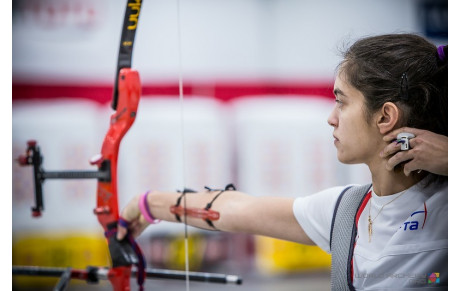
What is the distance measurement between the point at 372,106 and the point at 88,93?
2.64 feet

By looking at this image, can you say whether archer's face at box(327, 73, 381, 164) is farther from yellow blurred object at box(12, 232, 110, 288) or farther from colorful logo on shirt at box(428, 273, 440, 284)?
yellow blurred object at box(12, 232, 110, 288)

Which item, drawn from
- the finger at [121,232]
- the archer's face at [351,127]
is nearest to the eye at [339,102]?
the archer's face at [351,127]

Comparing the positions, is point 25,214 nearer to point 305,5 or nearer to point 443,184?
point 305,5

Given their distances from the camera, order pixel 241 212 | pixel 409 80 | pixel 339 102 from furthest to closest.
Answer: pixel 241 212
pixel 339 102
pixel 409 80

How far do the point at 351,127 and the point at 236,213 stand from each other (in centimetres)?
43

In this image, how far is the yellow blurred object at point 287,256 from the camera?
1527 millimetres

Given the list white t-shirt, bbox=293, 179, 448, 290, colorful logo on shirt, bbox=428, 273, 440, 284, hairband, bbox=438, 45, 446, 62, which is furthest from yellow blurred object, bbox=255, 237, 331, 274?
hairband, bbox=438, 45, 446, 62

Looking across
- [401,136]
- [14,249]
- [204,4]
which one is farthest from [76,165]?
[401,136]

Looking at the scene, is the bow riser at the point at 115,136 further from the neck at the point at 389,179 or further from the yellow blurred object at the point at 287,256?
the neck at the point at 389,179

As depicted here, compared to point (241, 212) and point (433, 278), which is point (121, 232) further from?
point (433, 278)

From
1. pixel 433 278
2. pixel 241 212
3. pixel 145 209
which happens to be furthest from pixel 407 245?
pixel 145 209

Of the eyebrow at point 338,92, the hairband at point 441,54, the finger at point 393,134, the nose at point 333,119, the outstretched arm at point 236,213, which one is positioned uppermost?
the hairband at point 441,54

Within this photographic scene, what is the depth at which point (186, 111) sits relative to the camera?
1.56m
